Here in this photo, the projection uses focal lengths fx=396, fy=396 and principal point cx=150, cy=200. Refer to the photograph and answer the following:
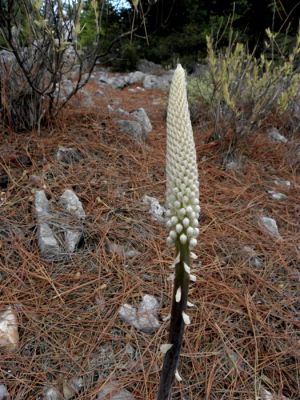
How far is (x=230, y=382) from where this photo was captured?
1.84 metres

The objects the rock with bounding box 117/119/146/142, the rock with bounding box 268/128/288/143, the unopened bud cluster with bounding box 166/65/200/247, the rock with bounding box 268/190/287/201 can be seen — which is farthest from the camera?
the rock with bounding box 268/128/288/143

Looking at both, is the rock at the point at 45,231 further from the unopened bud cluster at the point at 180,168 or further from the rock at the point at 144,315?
the unopened bud cluster at the point at 180,168

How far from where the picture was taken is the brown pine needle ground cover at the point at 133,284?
1.84m

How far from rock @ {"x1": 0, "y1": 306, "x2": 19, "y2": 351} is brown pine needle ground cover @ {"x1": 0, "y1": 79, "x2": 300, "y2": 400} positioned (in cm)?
4

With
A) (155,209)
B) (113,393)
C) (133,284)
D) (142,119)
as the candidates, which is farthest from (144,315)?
(142,119)

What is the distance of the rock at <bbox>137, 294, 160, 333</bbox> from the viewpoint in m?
2.02

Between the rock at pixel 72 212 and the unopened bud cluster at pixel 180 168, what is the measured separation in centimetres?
137

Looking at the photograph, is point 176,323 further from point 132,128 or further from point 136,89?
point 136,89

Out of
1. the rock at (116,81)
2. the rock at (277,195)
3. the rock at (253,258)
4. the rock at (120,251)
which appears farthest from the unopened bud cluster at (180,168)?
the rock at (116,81)

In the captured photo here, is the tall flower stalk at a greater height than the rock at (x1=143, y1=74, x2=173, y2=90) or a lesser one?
greater

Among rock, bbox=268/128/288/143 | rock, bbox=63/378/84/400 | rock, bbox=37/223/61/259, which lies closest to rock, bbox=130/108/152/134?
rock, bbox=268/128/288/143

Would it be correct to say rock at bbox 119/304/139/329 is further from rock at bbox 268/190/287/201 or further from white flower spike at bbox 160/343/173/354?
rock at bbox 268/190/287/201

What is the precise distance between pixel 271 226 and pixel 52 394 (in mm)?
1851

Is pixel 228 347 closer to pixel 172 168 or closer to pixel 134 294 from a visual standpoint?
pixel 134 294
